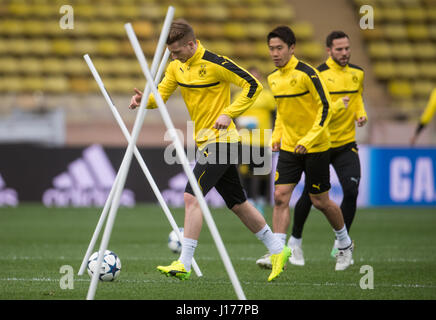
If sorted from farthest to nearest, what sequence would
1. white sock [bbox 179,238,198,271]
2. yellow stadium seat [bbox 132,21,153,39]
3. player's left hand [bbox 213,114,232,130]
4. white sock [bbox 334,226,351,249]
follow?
1. yellow stadium seat [bbox 132,21,153,39]
2. white sock [bbox 334,226,351,249]
3. white sock [bbox 179,238,198,271]
4. player's left hand [bbox 213,114,232,130]

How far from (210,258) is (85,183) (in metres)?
7.92

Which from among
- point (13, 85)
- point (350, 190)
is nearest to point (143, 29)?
point (13, 85)

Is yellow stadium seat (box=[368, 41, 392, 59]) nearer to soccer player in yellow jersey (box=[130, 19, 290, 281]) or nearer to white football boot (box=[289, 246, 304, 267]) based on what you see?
white football boot (box=[289, 246, 304, 267])

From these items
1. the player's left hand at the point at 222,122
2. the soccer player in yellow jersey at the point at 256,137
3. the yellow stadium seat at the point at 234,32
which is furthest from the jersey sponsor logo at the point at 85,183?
the player's left hand at the point at 222,122

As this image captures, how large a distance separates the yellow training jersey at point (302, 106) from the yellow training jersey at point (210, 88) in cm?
93

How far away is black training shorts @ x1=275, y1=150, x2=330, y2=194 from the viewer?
24.1 ft

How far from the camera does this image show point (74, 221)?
12.9 metres

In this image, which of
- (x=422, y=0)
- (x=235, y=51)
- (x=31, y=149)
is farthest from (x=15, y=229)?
(x=422, y=0)

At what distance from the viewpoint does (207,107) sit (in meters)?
6.43

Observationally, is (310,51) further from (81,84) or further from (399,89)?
(81,84)

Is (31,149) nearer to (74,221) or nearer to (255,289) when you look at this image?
(74,221)

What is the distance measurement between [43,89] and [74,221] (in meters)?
7.59

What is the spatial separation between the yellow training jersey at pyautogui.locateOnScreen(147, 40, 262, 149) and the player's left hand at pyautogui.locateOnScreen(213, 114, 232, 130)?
1.17 feet

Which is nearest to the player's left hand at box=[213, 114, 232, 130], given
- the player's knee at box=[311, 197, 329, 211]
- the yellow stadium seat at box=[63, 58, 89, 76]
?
the player's knee at box=[311, 197, 329, 211]
